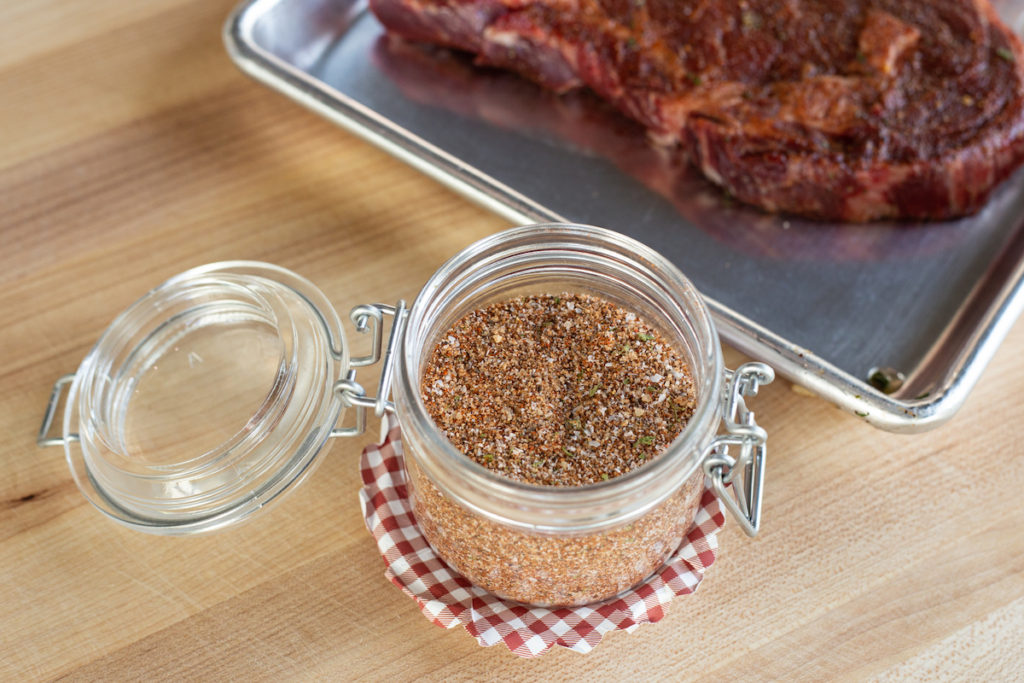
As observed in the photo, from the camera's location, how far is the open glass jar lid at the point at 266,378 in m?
0.99

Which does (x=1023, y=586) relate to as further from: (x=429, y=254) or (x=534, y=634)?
(x=429, y=254)

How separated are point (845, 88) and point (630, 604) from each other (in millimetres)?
907

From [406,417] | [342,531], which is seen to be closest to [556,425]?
[406,417]

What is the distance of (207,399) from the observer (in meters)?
1.28

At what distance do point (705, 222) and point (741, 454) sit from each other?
0.65 metres

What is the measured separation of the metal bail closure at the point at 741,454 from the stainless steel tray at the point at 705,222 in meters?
0.25

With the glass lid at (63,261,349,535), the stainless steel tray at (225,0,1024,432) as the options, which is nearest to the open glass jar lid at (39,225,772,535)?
the glass lid at (63,261,349,535)

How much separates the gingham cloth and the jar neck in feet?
0.49

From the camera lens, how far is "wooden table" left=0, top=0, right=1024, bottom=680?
1.11 meters

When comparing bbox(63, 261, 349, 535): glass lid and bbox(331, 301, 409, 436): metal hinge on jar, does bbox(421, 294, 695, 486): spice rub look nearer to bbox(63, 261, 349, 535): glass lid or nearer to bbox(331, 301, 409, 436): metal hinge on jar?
bbox(331, 301, 409, 436): metal hinge on jar

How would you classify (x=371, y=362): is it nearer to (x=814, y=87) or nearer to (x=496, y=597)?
(x=496, y=597)

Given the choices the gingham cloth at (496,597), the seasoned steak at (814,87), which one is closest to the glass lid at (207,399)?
the gingham cloth at (496,597)

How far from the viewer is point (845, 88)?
4.76 feet

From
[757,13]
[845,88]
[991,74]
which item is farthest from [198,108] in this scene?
[991,74]
